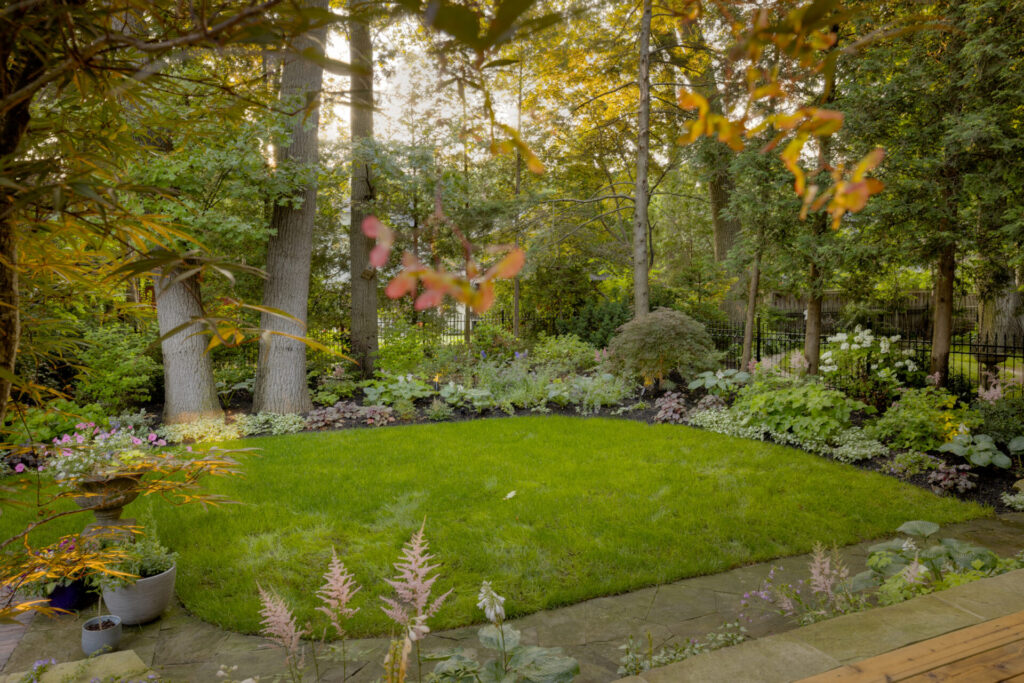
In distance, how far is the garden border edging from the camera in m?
1.25

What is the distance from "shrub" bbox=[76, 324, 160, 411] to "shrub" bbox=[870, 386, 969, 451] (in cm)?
785

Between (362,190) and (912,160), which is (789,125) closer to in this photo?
(912,160)

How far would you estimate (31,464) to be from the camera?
480 cm

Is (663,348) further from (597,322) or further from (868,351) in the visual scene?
(597,322)

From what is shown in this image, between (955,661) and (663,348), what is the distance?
6091 millimetres

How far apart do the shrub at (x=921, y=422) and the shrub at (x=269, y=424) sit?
6099 mm

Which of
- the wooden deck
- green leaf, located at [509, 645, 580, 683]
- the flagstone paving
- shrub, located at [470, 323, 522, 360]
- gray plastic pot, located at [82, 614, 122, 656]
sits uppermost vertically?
shrub, located at [470, 323, 522, 360]

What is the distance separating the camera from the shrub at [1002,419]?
4621 millimetres

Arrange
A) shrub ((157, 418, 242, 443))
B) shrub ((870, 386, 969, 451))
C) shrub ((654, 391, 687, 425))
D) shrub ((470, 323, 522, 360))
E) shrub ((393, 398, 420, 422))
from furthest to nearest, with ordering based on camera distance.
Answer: shrub ((470, 323, 522, 360)) → shrub ((393, 398, 420, 422)) → shrub ((654, 391, 687, 425)) → shrub ((157, 418, 242, 443)) → shrub ((870, 386, 969, 451))

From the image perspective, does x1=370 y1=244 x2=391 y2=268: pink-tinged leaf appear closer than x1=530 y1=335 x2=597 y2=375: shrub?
Yes

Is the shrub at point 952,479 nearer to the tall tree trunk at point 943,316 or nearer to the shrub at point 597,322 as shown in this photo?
the tall tree trunk at point 943,316

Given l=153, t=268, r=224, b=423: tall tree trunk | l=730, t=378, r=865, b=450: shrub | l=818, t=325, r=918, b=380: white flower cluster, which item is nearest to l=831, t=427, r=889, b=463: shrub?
l=730, t=378, r=865, b=450: shrub

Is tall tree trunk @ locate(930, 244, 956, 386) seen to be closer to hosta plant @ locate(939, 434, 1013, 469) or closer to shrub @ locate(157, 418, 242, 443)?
hosta plant @ locate(939, 434, 1013, 469)

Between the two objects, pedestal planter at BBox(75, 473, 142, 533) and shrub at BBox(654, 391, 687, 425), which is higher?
pedestal planter at BBox(75, 473, 142, 533)
